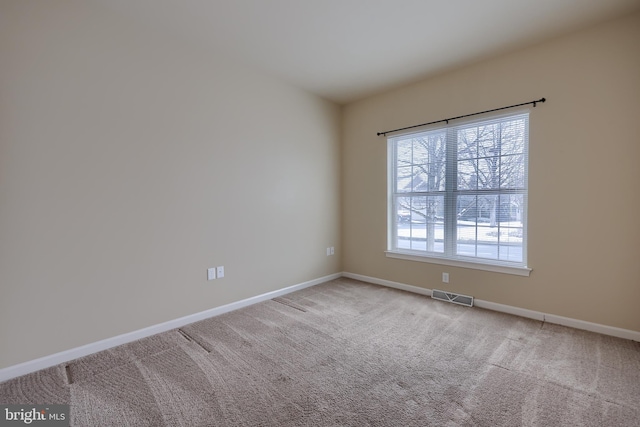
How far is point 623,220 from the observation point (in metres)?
2.44

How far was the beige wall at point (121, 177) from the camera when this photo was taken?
1.99 m

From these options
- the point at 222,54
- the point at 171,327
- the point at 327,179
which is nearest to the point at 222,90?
→ the point at 222,54

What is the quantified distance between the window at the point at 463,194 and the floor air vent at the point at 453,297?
0.38 metres

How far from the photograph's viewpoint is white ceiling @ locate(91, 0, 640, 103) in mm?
2268

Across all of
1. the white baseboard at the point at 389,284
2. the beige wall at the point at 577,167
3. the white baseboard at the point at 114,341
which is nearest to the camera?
the white baseboard at the point at 114,341

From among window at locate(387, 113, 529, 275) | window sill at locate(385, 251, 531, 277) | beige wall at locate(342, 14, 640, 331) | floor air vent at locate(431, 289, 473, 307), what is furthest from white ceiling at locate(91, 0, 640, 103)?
floor air vent at locate(431, 289, 473, 307)

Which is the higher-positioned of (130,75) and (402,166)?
(130,75)

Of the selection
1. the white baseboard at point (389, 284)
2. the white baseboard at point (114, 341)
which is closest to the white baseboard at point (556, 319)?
the white baseboard at point (389, 284)

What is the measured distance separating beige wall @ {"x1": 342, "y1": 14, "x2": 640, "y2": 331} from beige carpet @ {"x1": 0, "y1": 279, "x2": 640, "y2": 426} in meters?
0.34

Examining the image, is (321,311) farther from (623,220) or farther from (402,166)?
(623,220)

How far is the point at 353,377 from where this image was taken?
6.40ft

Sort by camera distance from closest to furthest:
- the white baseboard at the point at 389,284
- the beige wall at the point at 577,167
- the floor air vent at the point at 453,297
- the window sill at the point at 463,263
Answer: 1. the beige wall at the point at 577,167
2. the window sill at the point at 463,263
3. the floor air vent at the point at 453,297
4. the white baseboard at the point at 389,284

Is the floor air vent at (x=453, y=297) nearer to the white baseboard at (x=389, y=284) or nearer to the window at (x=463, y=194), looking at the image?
the white baseboard at (x=389, y=284)

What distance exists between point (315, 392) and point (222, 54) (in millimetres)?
3212
